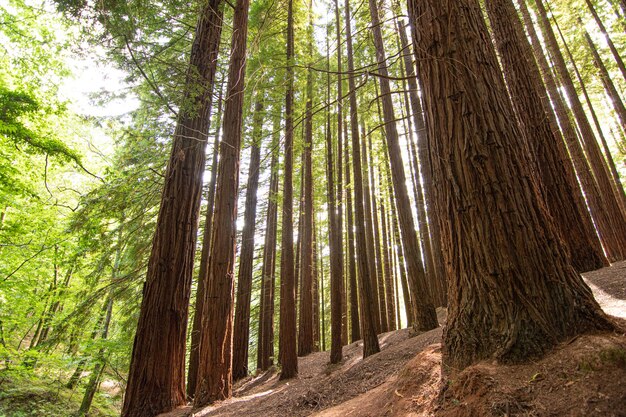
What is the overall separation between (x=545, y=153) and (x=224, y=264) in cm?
573

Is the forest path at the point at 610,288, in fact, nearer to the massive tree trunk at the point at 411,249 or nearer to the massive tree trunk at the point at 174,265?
the massive tree trunk at the point at 411,249

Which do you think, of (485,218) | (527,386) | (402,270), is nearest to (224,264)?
(485,218)

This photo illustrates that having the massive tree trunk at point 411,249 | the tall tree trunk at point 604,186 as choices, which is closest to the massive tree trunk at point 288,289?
the massive tree trunk at point 411,249

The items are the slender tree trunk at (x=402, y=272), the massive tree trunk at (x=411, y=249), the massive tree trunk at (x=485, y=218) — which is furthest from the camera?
the slender tree trunk at (x=402, y=272)

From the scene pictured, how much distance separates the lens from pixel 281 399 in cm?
537

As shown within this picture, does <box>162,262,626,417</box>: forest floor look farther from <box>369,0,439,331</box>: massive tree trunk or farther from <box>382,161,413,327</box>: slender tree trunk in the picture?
<box>382,161,413,327</box>: slender tree trunk

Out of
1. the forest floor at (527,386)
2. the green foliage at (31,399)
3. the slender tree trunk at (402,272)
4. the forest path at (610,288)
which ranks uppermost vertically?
the slender tree trunk at (402,272)

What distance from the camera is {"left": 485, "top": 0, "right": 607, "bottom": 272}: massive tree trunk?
4.90 meters

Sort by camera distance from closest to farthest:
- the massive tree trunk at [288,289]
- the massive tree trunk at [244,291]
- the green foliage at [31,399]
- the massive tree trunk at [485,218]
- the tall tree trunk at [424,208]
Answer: the massive tree trunk at [485,218], the massive tree trunk at [288,289], the green foliage at [31,399], the tall tree trunk at [424,208], the massive tree trunk at [244,291]

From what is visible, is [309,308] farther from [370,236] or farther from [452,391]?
[452,391]

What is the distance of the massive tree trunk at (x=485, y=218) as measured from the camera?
6.43 feet

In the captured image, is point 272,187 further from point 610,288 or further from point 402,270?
point 610,288

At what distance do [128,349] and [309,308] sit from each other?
18.4 ft

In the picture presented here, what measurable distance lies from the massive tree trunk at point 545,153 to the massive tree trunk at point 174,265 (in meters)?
5.09
